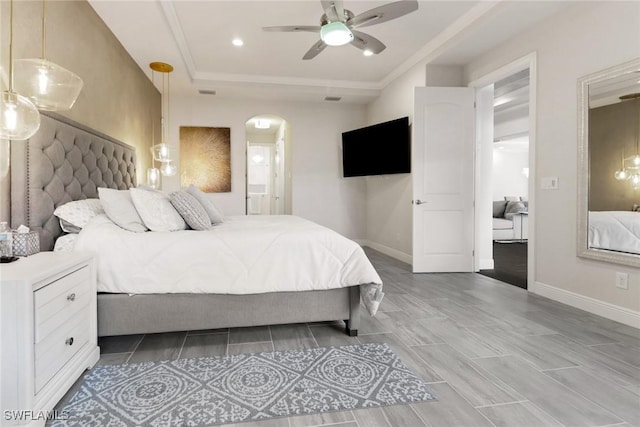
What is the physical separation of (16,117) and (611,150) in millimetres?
3936

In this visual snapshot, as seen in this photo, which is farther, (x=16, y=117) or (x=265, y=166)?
(x=265, y=166)

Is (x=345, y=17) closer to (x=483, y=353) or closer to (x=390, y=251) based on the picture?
(x=483, y=353)

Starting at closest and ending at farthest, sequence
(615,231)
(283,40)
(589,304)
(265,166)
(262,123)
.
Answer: (615,231), (589,304), (283,40), (262,123), (265,166)

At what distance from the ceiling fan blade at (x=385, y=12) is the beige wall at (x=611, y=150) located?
1.73m

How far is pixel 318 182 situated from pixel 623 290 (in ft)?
15.2

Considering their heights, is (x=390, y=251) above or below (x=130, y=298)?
below

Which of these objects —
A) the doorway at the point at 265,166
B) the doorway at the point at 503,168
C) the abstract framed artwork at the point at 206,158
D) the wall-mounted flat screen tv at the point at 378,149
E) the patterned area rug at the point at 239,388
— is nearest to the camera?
the patterned area rug at the point at 239,388

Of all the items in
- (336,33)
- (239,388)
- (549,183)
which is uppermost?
(336,33)

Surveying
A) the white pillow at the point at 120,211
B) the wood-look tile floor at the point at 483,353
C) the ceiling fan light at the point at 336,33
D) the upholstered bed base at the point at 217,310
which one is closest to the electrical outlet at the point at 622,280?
the wood-look tile floor at the point at 483,353

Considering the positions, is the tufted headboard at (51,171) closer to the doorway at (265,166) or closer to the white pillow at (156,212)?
the white pillow at (156,212)

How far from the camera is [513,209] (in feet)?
24.8

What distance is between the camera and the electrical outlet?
8.51ft

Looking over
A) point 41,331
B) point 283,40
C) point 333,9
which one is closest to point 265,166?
point 283,40

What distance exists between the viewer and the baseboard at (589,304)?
8.36 ft
